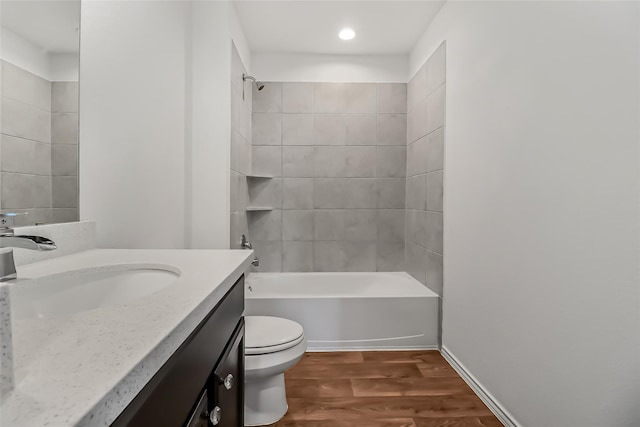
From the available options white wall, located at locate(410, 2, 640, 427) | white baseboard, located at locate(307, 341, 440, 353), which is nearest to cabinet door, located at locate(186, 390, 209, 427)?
white wall, located at locate(410, 2, 640, 427)

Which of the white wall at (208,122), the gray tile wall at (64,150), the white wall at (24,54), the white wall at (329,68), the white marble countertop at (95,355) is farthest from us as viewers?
the white wall at (329,68)

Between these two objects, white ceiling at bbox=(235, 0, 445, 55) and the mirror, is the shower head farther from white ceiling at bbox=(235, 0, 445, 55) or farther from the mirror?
the mirror

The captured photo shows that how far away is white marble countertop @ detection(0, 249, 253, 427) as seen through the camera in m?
0.32

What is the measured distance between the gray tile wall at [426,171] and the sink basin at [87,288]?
1970 mm

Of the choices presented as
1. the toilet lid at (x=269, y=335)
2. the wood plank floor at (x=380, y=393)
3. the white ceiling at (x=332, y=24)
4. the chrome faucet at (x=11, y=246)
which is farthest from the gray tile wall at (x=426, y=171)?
the chrome faucet at (x=11, y=246)

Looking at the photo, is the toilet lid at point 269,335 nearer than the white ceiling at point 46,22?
No

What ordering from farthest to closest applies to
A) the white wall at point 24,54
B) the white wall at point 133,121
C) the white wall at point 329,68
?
the white wall at point 329,68, the white wall at point 133,121, the white wall at point 24,54

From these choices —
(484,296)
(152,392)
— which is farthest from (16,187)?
(484,296)

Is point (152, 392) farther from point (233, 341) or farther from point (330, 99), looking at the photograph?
point (330, 99)

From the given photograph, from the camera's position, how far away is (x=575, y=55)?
124 centimetres

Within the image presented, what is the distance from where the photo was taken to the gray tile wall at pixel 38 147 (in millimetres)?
1011

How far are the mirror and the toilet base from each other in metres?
1.09

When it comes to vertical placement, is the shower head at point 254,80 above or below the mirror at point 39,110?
above

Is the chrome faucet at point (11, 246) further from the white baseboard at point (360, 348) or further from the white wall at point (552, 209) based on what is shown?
the white baseboard at point (360, 348)
